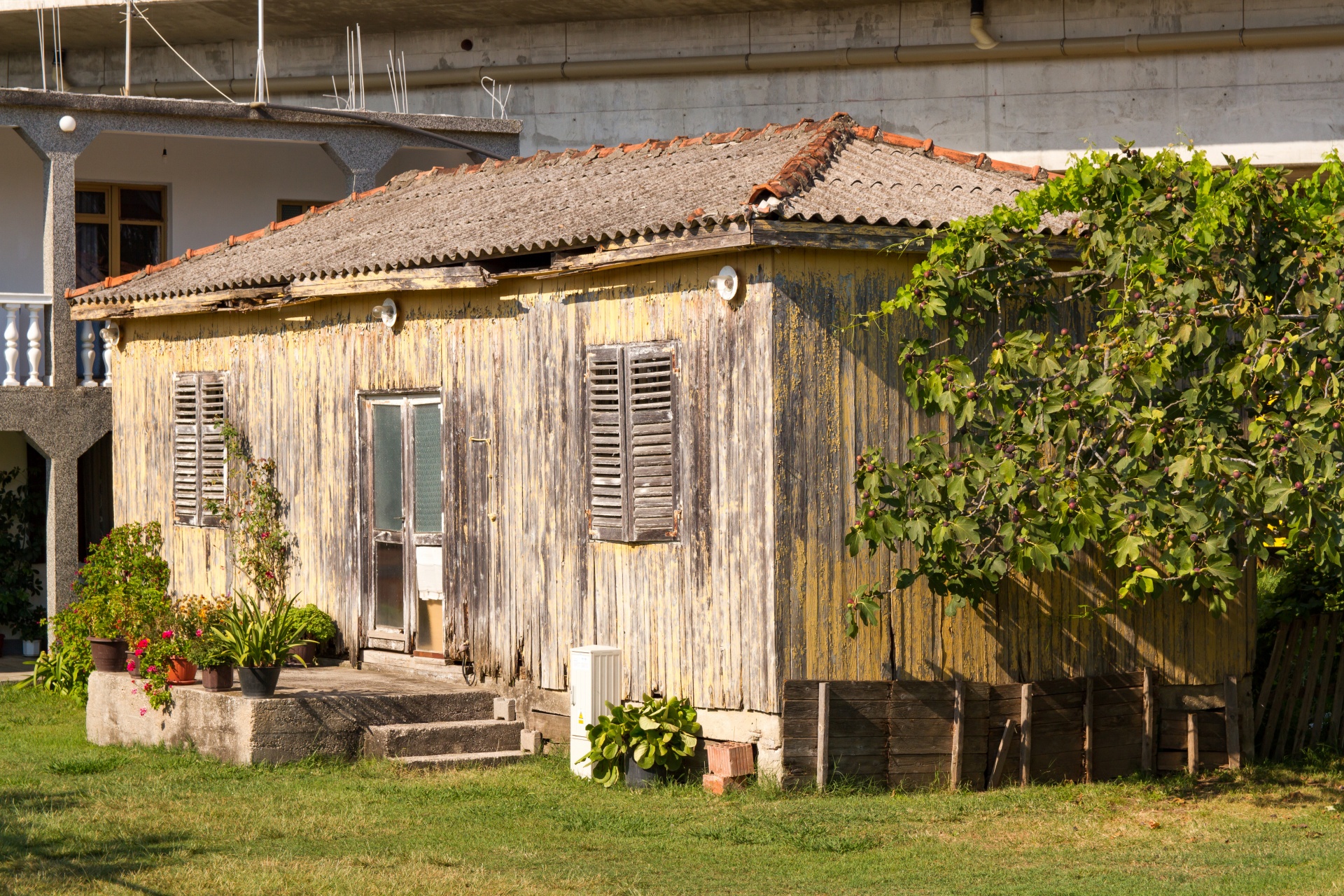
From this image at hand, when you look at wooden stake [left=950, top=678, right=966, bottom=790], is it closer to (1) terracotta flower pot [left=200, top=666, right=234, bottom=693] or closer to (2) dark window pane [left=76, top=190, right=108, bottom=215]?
(1) terracotta flower pot [left=200, top=666, right=234, bottom=693]

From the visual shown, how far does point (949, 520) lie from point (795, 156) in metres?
2.89

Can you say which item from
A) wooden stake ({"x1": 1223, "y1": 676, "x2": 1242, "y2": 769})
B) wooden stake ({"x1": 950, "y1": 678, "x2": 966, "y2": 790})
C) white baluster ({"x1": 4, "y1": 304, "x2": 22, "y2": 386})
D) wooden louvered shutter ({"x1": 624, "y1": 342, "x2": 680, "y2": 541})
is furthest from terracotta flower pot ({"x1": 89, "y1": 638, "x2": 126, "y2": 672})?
wooden stake ({"x1": 1223, "y1": 676, "x2": 1242, "y2": 769})

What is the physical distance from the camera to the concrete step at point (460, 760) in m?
10.8

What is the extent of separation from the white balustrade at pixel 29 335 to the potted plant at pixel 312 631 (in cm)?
443

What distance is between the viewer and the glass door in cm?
1227

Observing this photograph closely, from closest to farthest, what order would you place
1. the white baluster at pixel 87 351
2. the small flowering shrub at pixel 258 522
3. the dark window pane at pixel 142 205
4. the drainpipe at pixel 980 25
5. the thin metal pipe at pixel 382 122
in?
the small flowering shrub at pixel 258 522 < the white baluster at pixel 87 351 < the thin metal pipe at pixel 382 122 < the dark window pane at pixel 142 205 < the drainpipe at pixel 980 25

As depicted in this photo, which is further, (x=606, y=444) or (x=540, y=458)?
(x=540, y=458)

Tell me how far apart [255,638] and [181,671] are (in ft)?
3.01

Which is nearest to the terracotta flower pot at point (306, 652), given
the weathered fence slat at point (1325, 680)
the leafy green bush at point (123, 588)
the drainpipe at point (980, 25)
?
the leafy green bush at point (123, 588)

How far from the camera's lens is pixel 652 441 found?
34.9 feet

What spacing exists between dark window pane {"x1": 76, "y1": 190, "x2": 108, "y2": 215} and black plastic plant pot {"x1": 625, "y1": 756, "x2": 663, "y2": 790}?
1131 centimetres

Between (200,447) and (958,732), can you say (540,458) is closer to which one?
(958,732)

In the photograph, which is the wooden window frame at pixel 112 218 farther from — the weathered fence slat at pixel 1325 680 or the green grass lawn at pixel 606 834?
the weathered fence slat at pixel 1325 680

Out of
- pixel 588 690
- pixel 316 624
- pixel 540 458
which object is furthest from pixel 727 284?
pixel 316 624
